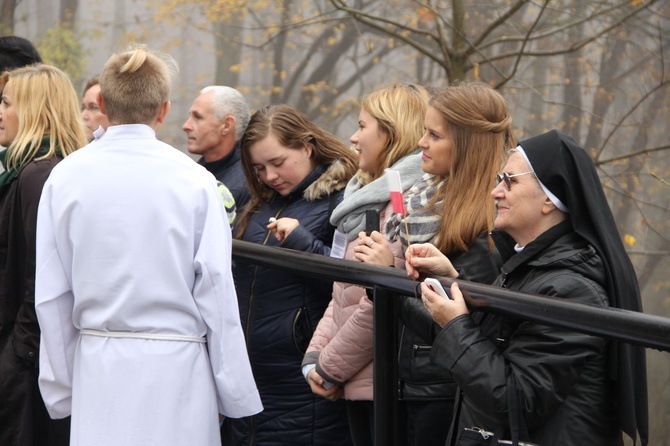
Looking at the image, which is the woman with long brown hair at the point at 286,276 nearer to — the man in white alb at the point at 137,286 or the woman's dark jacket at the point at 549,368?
the man in white alb at the point at 137,286

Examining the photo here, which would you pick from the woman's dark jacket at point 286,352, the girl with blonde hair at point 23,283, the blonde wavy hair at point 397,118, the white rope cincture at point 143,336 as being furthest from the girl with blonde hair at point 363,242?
the girl with blonde hair at point 23,283

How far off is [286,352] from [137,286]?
114 centimetres

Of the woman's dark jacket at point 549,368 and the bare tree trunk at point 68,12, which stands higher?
the bare tree trunk at point 68,12

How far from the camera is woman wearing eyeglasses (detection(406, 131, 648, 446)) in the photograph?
2623 mm

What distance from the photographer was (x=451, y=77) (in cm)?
698

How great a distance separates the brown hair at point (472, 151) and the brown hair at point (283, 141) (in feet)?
3.96

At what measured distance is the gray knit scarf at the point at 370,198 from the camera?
12.4 ft

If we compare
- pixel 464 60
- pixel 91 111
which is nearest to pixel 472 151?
pixel 91 111

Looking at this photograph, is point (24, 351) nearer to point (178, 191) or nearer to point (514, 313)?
point (178, 191)

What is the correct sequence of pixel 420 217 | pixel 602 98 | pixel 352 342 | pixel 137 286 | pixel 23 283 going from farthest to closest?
pixel 602 98, pixel 23 283, pixel 352 342, pixel 420 217, pixel 137 286

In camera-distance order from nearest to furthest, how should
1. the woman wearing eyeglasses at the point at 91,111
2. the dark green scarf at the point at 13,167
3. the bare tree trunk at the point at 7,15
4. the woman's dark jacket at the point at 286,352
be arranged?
the woman's dark jacket at the point at 286,352
the dark green scarf at the point at 13,167
the woman wearing eyeglasses at the point at 91,111
the bare tree trunk at the point at 7,15

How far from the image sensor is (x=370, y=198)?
3.78 m

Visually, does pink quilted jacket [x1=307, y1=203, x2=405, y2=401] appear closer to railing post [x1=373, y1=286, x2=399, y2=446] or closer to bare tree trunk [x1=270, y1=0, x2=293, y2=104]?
railing post [x1=373, y1=286, x2=399, y2=446]

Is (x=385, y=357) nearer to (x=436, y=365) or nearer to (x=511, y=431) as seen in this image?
(x=436, y=365)
